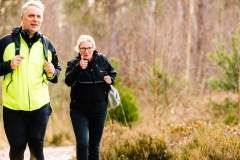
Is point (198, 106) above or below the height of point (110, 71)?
below

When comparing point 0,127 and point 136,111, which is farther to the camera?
point 136,111

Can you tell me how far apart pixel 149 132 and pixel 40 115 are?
3.20 meters

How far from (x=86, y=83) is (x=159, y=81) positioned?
18.1ft

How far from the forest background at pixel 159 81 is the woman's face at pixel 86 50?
5.63 feet

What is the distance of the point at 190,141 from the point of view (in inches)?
343

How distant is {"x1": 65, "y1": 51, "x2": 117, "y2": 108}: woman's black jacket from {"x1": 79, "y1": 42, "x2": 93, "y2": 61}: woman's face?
3.0 inches

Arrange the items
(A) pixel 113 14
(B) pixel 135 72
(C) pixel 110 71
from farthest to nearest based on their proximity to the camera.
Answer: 1. (A) pixel 113 14
2. (B) pixel 135 72
3. (C) pixel 110 71

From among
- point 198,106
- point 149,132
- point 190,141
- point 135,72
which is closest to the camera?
point 190,141

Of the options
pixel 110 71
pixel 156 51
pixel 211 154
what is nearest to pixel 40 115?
pixel 110 71

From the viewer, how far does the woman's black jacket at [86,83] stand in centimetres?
757

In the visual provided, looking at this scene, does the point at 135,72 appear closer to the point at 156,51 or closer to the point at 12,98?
the point at 156,51

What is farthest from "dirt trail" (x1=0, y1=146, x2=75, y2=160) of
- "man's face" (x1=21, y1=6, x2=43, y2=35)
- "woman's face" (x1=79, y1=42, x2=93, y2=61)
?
"man's face" (x1=21, y1=6, x2=43, y2=35)

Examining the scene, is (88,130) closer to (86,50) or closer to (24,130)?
(86,50)

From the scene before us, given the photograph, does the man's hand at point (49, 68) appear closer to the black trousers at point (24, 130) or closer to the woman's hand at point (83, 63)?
the black trousers at point (24, 130)
